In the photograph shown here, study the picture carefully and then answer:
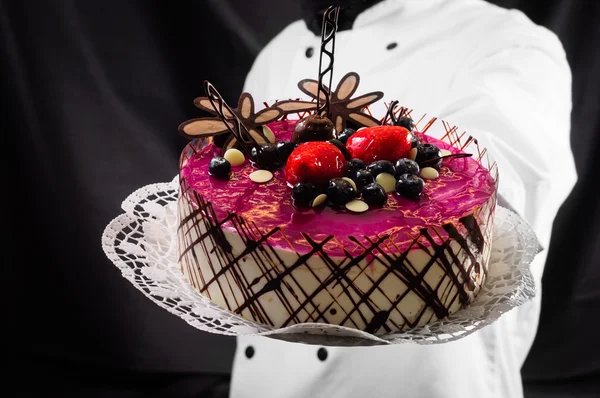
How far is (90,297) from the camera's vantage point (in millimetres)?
2246

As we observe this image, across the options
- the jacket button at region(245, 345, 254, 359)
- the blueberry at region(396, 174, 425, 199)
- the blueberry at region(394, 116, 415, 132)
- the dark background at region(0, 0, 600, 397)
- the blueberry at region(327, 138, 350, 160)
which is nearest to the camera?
the blueberry at region(396, 174, 425, 199)

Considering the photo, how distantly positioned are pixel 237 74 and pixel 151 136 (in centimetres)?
47

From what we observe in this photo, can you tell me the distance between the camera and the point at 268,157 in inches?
46.3

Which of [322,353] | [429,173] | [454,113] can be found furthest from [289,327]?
[454,113]

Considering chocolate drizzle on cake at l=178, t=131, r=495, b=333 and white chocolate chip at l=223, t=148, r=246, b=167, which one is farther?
white chocolate chip at l=223, t=148, r=246, b=167

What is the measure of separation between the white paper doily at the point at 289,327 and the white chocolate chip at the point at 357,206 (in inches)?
8.1

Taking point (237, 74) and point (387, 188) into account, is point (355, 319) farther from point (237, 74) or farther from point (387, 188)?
point (237, 74)

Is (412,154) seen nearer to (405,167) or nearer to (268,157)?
(405,167)

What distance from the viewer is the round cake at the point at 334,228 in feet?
3.24

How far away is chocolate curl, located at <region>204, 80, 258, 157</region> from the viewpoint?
114 centimetres

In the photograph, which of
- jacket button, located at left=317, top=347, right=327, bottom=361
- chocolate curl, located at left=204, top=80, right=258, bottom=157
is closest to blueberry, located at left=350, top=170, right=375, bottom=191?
chocolate curl, located at left=204, top=80, right=258, bottom=157

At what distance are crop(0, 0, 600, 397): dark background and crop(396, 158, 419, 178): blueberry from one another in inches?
56.2

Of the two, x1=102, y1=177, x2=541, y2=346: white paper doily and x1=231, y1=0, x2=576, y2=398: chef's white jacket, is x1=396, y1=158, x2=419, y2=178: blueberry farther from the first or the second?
x1=231, y1=0, x2=576, y2=398: chef's white jacket

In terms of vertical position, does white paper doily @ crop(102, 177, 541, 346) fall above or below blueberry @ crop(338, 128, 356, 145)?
below
